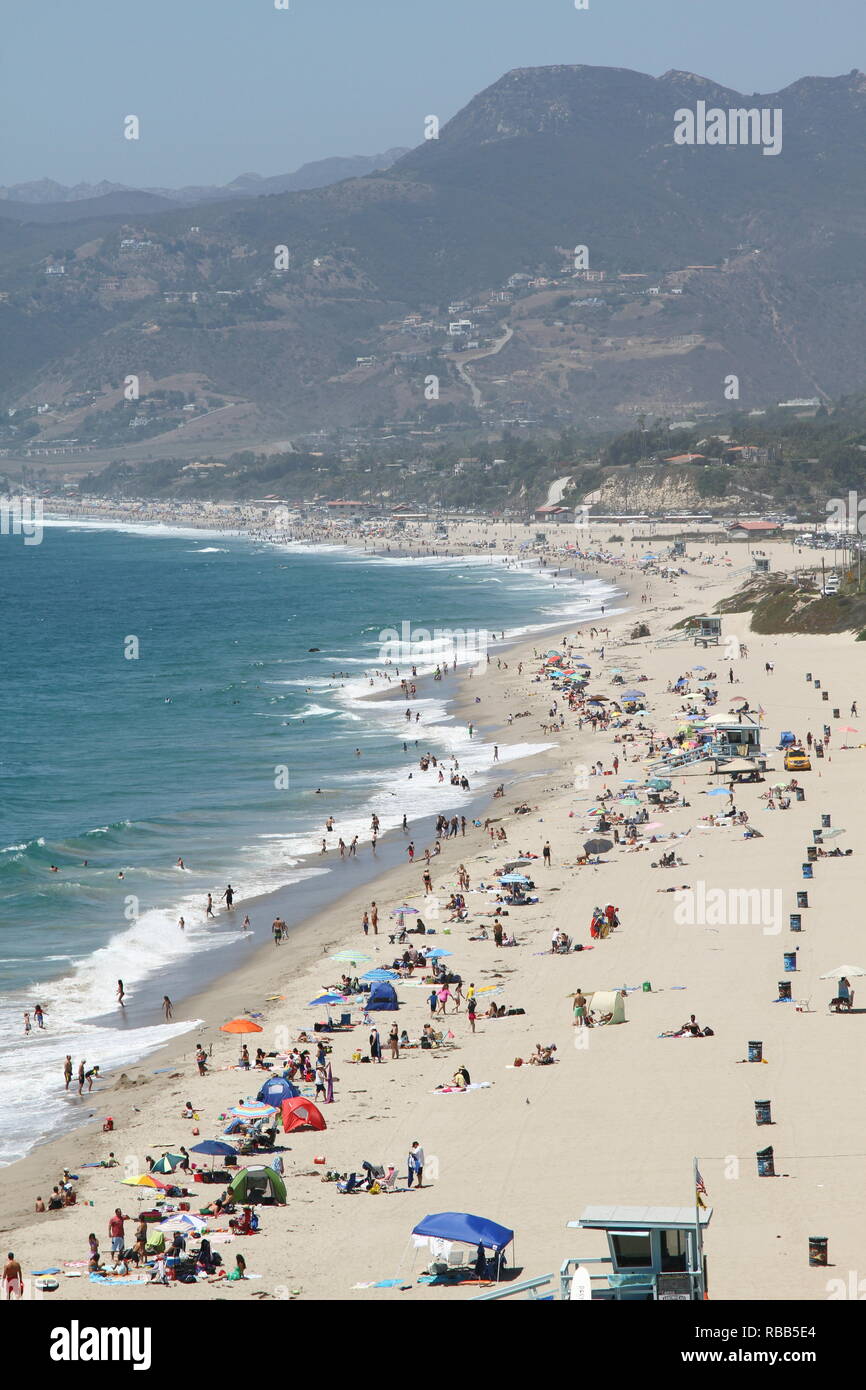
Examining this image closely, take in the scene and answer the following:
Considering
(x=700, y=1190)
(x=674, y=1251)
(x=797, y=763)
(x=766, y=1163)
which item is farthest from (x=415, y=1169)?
(x=797, y=763)

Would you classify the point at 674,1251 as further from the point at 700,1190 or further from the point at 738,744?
the point at 738,744

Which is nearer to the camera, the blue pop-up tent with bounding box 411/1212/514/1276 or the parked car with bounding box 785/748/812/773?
the blue pop-up tent with bounding box 411/1212/514/1276

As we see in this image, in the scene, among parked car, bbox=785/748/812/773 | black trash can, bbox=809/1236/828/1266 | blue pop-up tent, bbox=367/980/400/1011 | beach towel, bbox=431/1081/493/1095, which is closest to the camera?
black trash can, bbox=809/1236/828/1266

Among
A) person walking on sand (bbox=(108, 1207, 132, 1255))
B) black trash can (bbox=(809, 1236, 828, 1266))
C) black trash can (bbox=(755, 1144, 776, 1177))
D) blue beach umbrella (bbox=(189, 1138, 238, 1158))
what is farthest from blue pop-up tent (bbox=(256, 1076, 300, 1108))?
black trash can (bbox=(809, 1236, 828, 1266))

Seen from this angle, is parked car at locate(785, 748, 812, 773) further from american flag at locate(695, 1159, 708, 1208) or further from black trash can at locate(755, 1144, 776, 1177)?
american flag at locate(695, 1159, 708, 1208)

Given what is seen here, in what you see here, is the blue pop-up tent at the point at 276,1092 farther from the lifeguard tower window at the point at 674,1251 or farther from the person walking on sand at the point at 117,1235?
the lifeguard tower window at the point at 674,1251

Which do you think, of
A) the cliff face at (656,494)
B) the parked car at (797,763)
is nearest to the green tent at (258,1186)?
the parked car at (797,763)

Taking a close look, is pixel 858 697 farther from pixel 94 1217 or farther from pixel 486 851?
pixel 94 1217
